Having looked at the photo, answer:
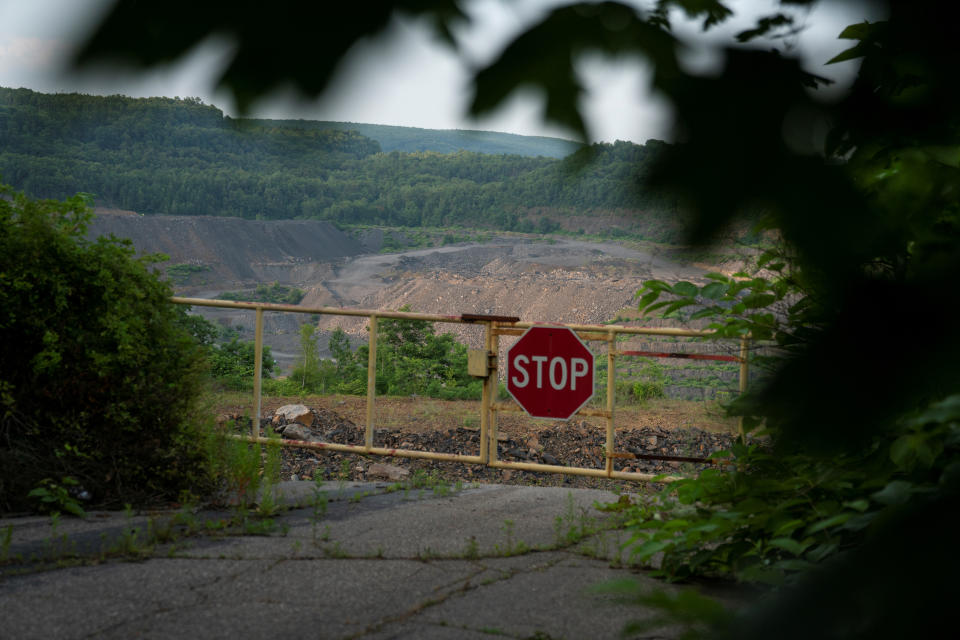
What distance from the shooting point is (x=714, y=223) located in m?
0.66

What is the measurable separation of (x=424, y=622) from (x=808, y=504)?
140cm

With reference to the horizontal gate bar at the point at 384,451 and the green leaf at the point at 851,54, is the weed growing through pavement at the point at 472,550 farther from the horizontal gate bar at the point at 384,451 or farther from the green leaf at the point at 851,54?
the green leaf at the point at 851,54

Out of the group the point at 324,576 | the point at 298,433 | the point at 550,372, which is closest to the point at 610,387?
the point at 550,372

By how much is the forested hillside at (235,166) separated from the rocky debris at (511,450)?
5.44 meters

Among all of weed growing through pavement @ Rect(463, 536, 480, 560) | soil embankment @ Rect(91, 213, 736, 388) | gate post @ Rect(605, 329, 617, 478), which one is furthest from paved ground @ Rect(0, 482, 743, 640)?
soil embankment @ Rect(91, 213, 736, 388)

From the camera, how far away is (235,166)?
842 millimetres

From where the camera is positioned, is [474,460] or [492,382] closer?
[474,460]

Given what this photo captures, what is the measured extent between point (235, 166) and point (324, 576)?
3064 mm

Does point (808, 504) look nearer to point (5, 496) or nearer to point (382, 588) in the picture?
point (382, 588)

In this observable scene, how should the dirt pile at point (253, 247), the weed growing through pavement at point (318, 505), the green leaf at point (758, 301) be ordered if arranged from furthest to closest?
the dirt pile at point (253, 247) < the weed growing through pavement at point (318, 505) < the green leaf at point (758, 301)

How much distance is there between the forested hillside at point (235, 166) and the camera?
70cm

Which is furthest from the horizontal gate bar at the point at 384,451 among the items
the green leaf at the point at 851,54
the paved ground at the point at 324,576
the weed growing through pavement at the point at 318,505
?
the green leaf at the point at 851,54

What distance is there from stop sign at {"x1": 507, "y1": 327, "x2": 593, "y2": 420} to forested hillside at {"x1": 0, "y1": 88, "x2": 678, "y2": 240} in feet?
17.7

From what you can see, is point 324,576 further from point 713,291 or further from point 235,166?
point 235,166
